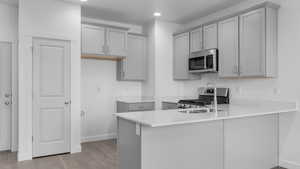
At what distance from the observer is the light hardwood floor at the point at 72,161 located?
10.3 feet

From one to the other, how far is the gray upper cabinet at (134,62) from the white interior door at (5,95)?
217cm

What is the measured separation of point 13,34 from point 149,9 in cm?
266

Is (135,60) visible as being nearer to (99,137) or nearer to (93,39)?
(93,39)

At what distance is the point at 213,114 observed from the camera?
2371mm

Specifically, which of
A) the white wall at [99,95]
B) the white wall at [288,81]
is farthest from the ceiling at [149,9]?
the white wall at [99,95]

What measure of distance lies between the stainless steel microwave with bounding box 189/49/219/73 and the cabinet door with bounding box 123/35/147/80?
3.87 ft

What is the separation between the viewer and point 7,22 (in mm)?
3922

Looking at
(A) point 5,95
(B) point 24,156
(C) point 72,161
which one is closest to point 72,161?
(C) point 72,161

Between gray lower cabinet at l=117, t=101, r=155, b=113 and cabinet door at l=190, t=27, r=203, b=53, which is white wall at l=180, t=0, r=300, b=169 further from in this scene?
gray lower cabinet at l=117, t=101, r=155, b=113

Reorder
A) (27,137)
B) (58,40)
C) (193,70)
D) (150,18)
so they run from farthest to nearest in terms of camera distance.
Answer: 1. (150,18)
2. (193,70)
3. (58,40)
4. (27,137)

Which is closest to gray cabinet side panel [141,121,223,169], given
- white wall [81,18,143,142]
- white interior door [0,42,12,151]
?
white wall [81,18,143,142]

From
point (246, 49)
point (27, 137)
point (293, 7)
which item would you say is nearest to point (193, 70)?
point (246, 49)

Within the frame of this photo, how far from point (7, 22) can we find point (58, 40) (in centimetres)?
116

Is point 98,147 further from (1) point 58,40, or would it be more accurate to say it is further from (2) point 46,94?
(1) point 58,40
